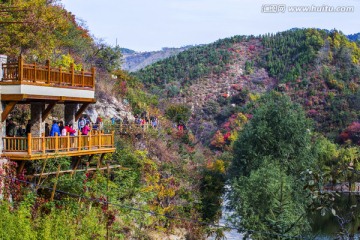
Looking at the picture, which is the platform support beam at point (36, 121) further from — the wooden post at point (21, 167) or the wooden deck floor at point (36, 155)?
the wooden post at point (21, 167)

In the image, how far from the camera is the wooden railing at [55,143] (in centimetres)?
1902

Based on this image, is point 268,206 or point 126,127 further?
point 126,127

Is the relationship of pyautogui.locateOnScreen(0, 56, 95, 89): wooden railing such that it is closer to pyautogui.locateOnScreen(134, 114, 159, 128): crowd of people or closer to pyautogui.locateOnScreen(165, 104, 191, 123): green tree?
pyautogui.locateOnScreen(134, 114, 159, 128): crowd of people

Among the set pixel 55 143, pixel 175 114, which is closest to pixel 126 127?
pixel 55 143

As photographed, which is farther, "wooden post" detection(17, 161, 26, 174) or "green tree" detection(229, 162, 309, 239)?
"green tree" detection(229, 162, 309, 239)

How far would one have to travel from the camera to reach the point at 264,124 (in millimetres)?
36656

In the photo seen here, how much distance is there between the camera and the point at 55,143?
19844mm

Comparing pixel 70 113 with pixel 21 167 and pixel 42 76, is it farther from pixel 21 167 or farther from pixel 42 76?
pixel 21 167

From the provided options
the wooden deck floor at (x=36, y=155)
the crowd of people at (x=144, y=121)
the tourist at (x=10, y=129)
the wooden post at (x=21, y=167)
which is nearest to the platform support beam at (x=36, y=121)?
the tourist at (x=10, y=129)

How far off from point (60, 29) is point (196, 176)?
470 inches

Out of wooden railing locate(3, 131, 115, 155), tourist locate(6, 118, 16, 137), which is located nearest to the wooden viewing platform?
wooden railing locate(3, 131, 115, 155)

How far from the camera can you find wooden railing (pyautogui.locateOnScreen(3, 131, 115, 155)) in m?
19.0

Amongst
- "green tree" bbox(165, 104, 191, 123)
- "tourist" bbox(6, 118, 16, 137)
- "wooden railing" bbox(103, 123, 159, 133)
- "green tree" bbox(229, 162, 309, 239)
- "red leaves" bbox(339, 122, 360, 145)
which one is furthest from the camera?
"red leaves" bbox(339, 122, 360, 145)

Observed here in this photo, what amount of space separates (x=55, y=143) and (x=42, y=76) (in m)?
2.42
